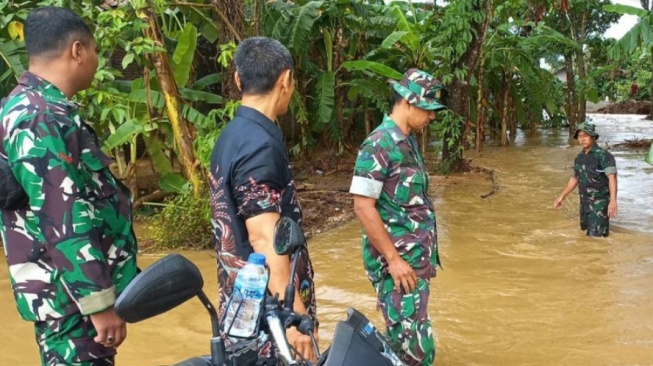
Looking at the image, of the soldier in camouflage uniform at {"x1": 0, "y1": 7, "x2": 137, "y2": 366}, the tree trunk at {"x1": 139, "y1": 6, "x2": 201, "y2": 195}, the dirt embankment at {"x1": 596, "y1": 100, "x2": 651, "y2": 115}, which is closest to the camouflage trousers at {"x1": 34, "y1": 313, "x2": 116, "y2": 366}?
the soldier in camouflage uniform at {"x1": 0, "y1": 7, "x2": 137, "y2": 366}

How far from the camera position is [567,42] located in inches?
458

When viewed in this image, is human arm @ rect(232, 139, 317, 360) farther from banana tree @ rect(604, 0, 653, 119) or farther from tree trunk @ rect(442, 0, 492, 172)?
banana tree @ rect(604, 0, 653, 119)

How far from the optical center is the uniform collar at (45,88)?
6.50 ft

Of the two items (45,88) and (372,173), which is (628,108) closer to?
(372,173)

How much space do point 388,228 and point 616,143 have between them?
14.2 metres

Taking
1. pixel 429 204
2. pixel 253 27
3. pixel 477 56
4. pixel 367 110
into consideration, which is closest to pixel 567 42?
pixel 477 56

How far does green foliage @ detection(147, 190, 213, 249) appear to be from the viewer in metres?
6.29

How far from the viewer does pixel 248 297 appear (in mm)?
1369

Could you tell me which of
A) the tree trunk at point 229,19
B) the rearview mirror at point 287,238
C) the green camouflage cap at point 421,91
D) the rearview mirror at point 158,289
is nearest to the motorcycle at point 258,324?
the rearview mirror at point 158,289

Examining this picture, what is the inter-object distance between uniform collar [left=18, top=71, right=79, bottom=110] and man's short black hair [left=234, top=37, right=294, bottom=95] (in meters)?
0.56

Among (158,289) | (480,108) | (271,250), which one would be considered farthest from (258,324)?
(480,108)

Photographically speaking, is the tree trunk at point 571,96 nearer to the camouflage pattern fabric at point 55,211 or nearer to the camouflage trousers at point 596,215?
the camouflage trousers at point 596,215

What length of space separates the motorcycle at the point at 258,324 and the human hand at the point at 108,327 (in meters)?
0.65

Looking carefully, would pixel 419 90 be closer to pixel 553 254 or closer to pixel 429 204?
pixel 429 204
